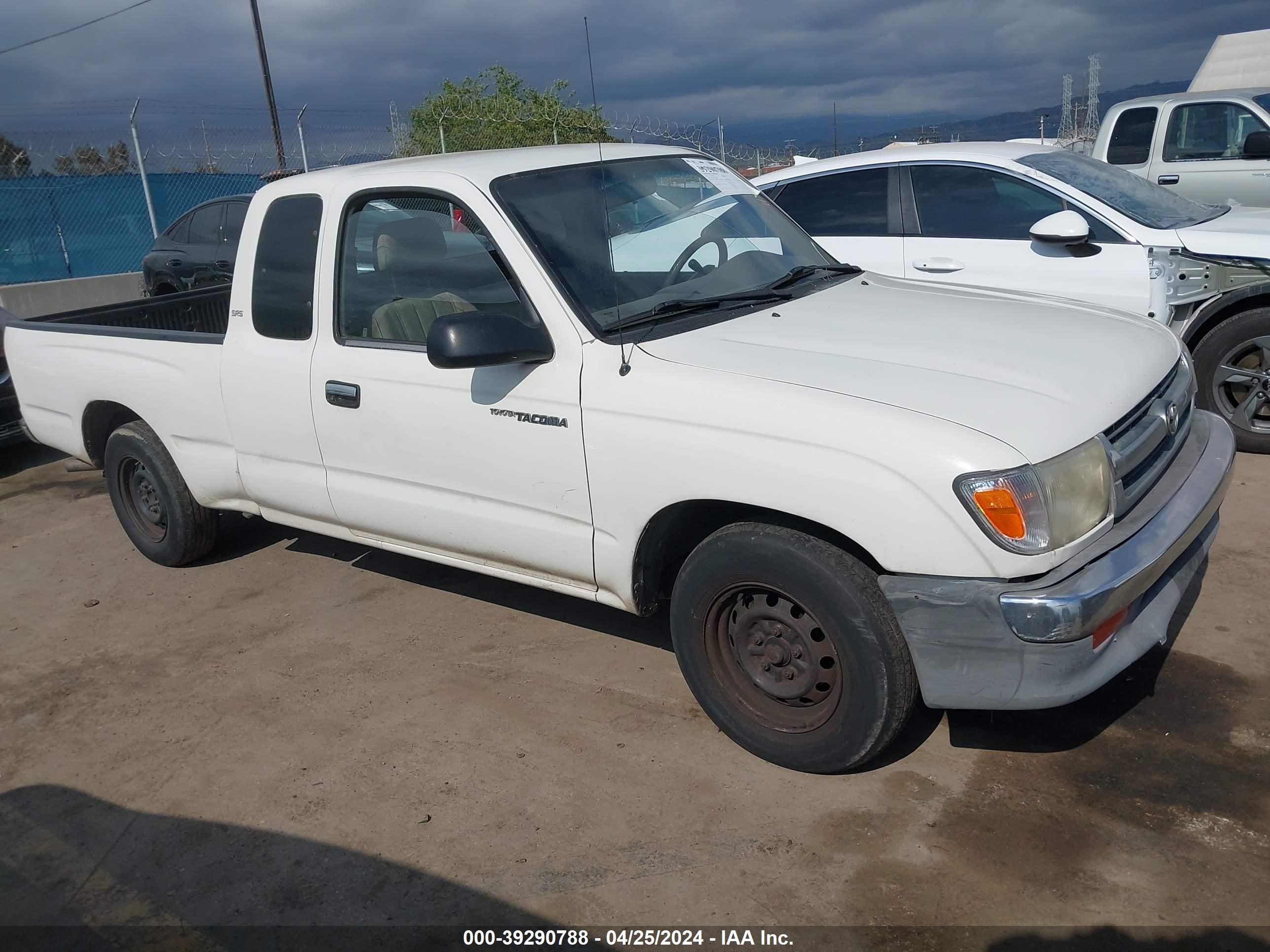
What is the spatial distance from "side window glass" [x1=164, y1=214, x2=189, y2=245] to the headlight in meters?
12.2

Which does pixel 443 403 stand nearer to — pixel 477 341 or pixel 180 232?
pixel 477 341

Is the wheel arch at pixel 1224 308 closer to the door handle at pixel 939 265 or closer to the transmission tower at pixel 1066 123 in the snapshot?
the door handle at pixel 939 265

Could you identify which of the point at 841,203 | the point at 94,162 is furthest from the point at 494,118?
the point at 841,203

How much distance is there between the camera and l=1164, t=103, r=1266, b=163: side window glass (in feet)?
31.8

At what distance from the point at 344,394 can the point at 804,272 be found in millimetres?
1877

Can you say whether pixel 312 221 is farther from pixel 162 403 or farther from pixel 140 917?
pixel 140 917

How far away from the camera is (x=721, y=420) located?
3025 millimetres

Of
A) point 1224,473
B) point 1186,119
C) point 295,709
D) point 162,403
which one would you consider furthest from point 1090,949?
point 1186,119

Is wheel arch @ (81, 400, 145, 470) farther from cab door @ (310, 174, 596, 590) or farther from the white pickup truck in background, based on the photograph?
the white pickup truck in background

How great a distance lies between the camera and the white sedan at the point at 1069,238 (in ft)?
18.4

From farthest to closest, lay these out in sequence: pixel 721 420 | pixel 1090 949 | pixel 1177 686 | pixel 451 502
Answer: pixel 451 502 < pixel 1177 686 < pixel 721 420 < pixel 1090 949

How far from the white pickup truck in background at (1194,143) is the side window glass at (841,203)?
433 centimetres

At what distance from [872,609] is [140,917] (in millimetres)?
2257

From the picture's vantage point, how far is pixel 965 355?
10.3 ft
